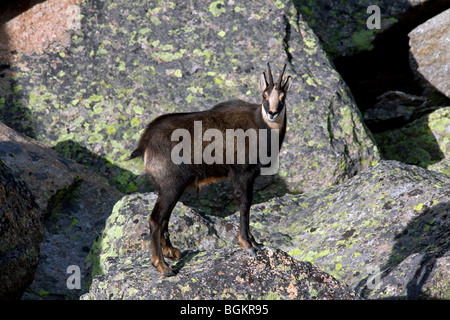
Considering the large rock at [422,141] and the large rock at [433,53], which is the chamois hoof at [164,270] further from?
the large rock at [433,53]

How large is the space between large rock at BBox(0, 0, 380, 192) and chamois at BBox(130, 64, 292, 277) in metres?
3.03

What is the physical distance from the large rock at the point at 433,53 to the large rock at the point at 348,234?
4437 mm

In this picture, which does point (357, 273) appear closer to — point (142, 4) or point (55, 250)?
point (55, 250)

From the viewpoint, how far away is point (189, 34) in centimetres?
1259

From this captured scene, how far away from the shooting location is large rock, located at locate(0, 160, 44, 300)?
7.66 metres

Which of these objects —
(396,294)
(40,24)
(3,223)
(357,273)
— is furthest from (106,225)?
(40,24)

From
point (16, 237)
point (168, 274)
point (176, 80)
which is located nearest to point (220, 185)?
point (176, 80)

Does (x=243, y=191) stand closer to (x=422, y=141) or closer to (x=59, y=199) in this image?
(x=59, y=199)

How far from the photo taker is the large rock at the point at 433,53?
13.8 metres

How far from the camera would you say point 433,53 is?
13945mm

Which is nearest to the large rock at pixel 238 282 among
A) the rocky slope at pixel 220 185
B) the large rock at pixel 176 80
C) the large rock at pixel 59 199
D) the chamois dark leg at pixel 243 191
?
the rocky slope at pixel 220 185

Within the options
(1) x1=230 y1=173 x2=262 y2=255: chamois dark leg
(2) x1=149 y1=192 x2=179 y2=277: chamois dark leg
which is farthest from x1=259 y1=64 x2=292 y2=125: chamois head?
(2) x1=149 y1=192 x2=179 y2=277: chamois dark leg

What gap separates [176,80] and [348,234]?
500 centimetres

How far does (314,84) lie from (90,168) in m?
4.78
